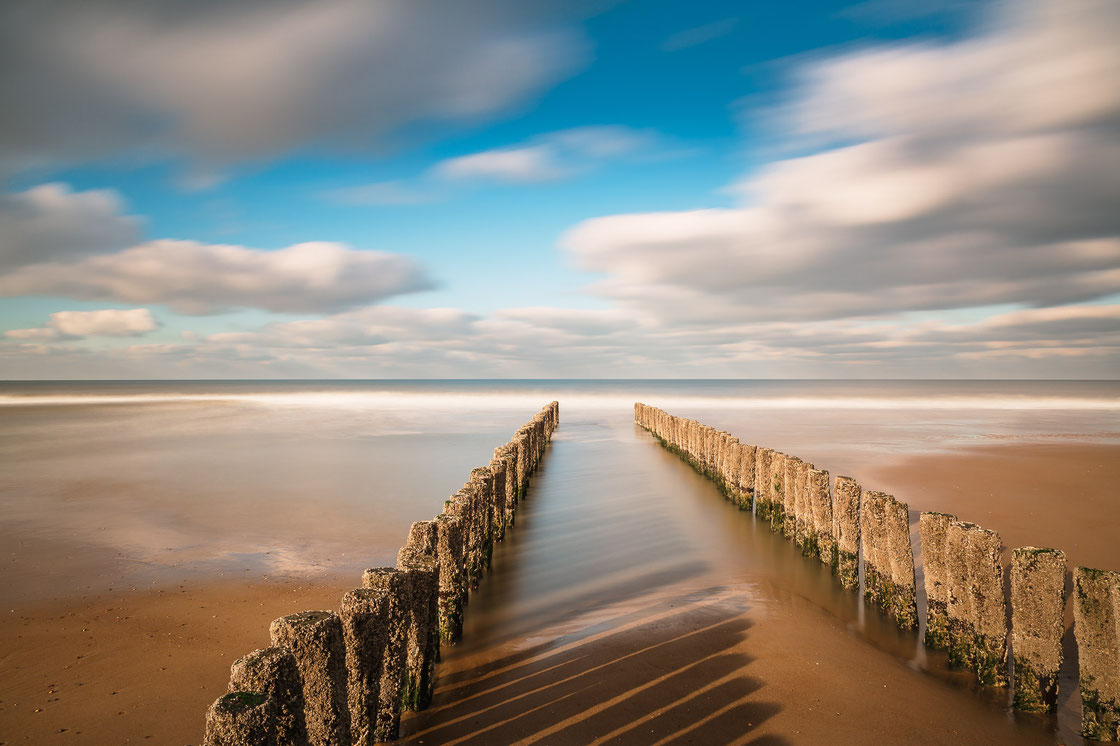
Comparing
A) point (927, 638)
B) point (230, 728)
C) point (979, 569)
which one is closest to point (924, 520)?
point (979, 569)

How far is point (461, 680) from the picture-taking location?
5125 millimetres

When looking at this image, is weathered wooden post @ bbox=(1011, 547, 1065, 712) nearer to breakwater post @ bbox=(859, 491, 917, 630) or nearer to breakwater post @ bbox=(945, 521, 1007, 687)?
breakwater post @ bbox=(945, 521, 1007, 687)

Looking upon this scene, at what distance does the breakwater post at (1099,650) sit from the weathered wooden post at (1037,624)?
161 mm

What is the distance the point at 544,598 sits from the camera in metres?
7.26

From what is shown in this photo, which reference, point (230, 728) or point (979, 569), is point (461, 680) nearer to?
point (230, 728)

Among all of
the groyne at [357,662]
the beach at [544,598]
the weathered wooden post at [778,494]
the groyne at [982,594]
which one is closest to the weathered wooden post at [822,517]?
the groyne at [982,594]

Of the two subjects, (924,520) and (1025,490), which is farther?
(1025,490)

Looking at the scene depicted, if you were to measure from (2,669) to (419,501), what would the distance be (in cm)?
761

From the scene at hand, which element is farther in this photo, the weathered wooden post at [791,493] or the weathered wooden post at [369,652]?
the weathered wooden post at [791,493]

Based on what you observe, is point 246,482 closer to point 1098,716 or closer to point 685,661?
point 685,661

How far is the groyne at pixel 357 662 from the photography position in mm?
2686

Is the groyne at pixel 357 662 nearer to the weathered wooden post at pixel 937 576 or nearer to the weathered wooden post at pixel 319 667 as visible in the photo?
the weathered wooden post at pixel 319 667

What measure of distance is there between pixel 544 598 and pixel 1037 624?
478 cm

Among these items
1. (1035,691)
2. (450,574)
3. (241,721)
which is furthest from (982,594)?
(241,721)
